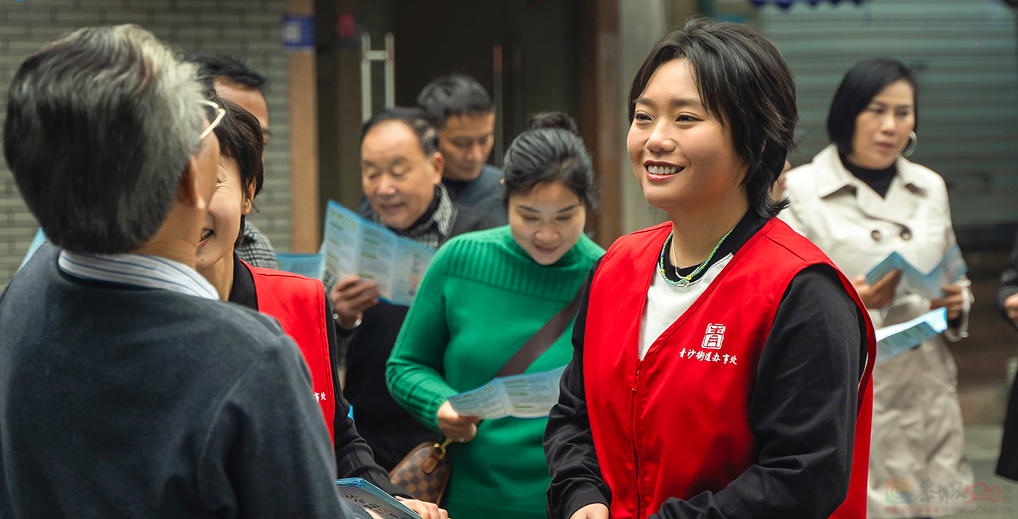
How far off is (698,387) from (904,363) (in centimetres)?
224

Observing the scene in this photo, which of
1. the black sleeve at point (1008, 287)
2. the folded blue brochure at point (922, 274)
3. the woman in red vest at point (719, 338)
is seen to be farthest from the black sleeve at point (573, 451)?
the black sleeve at point (1008, 287)

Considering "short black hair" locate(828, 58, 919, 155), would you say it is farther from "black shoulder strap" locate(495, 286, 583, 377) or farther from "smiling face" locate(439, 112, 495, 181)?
"black shoulder strap" locate(495, 286, 583, 377)

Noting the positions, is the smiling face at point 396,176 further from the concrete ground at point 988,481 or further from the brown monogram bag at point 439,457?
the concrete ground at point 988,481

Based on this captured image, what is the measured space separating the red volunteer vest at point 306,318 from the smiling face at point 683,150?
0.74 metres

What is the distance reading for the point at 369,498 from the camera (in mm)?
1492

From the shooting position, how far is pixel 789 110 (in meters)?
1.62

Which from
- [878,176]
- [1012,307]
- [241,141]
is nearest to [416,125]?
[241,141]

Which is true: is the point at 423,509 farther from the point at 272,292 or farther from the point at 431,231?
the point at 431,231

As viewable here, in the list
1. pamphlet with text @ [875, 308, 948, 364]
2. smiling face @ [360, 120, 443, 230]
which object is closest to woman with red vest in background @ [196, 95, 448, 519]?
smiling face @ [360, 120, 443, 230]

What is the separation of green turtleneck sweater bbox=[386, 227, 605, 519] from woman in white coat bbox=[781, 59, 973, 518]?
4.29ft

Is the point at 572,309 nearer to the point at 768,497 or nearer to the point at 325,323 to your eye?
the point at 325,323

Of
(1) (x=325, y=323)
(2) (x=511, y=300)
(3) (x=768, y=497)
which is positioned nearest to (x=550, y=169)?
(2) (x=511, y=300)

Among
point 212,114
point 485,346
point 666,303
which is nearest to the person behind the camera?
point 212,114

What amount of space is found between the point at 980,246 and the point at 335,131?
5212mm
